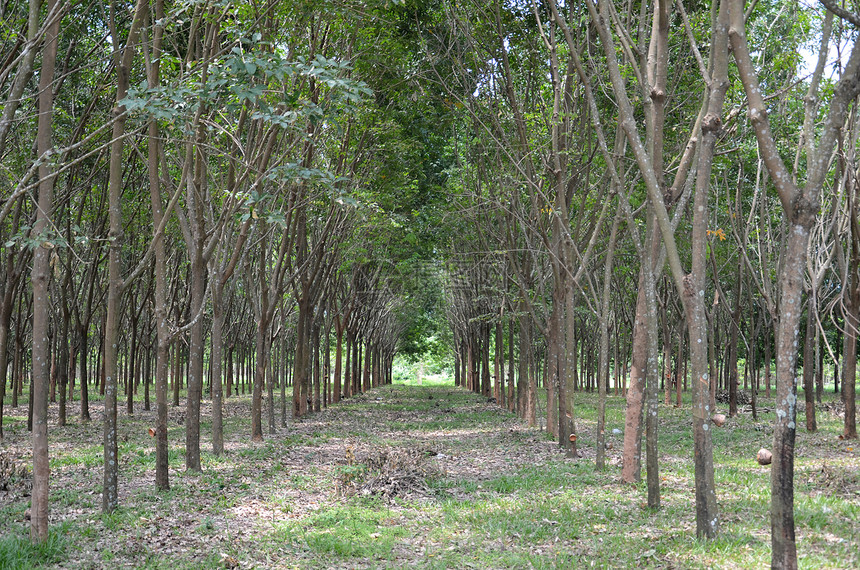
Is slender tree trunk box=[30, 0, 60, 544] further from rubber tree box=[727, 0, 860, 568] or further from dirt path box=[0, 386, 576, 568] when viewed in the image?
rubber tree box=[727, 0, 860, 568]

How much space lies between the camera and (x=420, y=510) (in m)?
8.13

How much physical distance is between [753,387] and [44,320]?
18522 mm

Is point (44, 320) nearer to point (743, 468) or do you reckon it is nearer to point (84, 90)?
point (84, 90)

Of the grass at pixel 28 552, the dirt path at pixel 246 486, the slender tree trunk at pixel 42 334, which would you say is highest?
the slender tree trunk at pixel 42 334

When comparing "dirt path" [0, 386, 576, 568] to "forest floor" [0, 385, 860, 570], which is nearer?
"forest floor" [0, 385, 860, 570]

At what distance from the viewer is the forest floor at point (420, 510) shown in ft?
19.3

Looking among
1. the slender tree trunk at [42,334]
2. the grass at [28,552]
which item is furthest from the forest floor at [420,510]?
the slender tree trunk at [42,334]

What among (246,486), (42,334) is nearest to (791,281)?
(42,334)

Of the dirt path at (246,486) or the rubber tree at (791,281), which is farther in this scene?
the dirt path at (246,486)

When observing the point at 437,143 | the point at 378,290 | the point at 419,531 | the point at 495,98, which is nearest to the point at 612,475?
the point at 419,531

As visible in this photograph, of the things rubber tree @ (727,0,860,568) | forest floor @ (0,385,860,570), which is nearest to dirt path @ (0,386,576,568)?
forest floor @ (0,385,860,570)

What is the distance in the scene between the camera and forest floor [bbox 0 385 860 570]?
589 cm

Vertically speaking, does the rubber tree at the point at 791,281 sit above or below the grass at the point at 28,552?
above

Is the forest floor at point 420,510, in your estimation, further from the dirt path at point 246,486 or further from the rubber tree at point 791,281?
the rubber tree at point 791,281
